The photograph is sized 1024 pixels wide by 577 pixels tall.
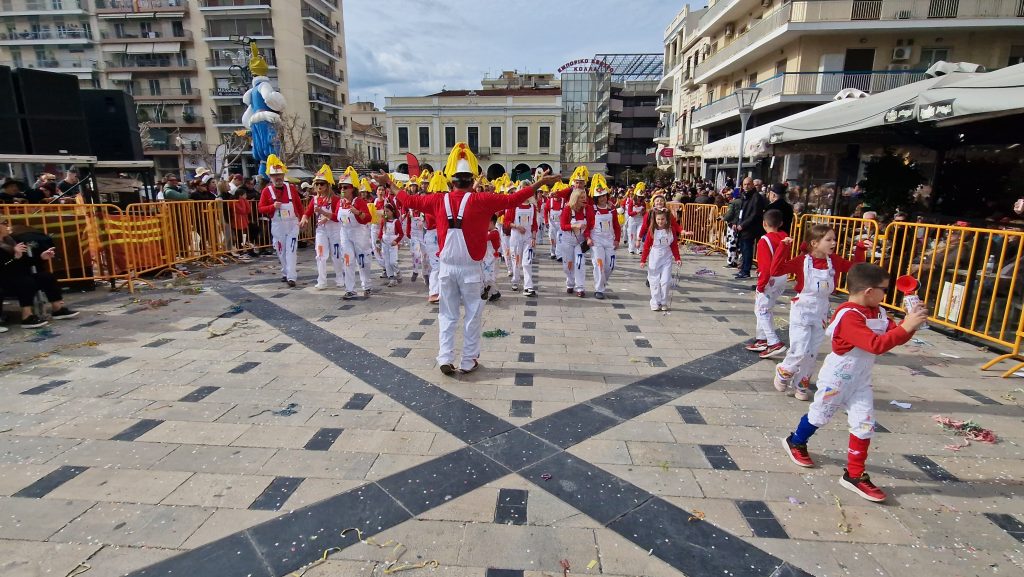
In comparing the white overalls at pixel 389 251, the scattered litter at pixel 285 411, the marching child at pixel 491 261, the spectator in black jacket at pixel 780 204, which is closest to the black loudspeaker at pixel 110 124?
the white overalls at pixel 389 251

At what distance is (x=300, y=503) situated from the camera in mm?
3068

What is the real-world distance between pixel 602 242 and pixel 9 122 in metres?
12.3

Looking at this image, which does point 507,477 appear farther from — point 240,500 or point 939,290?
point 939,290

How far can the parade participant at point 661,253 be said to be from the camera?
24.8 ft

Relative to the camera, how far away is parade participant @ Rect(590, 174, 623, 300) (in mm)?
8500

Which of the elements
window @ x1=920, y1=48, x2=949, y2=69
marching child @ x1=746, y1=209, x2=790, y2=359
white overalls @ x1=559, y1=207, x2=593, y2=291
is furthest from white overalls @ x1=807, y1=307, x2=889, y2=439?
window @ x1=920, y1=48, x2=949, y2=69

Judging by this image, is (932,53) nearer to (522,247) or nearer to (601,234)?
(601,234)

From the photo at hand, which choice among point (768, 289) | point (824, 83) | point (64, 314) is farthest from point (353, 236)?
point (824, 83)

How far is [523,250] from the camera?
9.09 metres

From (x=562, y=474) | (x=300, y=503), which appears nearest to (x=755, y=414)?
(x=562, y=474)

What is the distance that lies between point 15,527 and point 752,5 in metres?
34.4

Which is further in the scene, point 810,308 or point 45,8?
point 45,8

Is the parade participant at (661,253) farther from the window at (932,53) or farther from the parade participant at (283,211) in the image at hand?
the window at (932,53)

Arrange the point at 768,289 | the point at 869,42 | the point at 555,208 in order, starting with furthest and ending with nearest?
the point at 869,42
the point at 555,208
the point at 768,289
